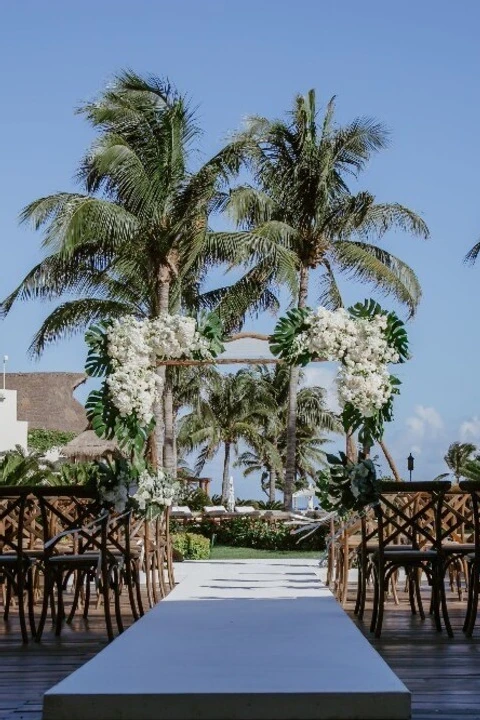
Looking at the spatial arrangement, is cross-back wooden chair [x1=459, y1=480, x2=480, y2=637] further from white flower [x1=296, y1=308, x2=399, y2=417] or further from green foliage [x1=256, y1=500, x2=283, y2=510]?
green foliage [x1=256, y1=500, x2=283, y2=510]

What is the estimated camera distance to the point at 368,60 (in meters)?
15.5

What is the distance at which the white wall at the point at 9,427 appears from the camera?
1523 inches

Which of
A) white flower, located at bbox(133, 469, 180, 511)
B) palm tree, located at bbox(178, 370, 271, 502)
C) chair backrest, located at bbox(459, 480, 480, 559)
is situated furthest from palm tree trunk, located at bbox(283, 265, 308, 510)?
chair backrest, located at bbox(459, 480, 480, 559)

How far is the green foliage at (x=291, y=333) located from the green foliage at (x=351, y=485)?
2193 millimetres

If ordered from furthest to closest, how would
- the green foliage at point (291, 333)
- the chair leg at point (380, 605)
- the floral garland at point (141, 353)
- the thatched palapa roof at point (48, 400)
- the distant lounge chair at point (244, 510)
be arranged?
the thatched palapa roof at point (48, 400) → the distant lounge chair at point (244, 510) → the green foliage at point (291, 333) → the floral garland at point (141, 353) → the chair leg at point (380, 605)

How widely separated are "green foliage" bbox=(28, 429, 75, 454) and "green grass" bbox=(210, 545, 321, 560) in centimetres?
2132

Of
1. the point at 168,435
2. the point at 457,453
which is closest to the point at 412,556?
the point at 168,435

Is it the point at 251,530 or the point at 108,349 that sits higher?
the point at 108,349

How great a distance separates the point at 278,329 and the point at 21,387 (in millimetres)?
41508

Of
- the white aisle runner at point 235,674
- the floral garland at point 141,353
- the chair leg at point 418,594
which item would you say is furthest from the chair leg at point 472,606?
the floral garland at point 141,353

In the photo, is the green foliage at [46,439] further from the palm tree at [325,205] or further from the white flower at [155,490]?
the white flower at [155,490]

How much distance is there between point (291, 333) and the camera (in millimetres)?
12125

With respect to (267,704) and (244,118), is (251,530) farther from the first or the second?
(267,704)

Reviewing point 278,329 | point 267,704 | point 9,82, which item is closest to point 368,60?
point 278,329
